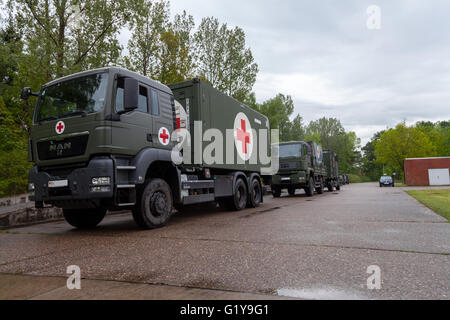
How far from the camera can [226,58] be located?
23453mm

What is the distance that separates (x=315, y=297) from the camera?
8.10ft

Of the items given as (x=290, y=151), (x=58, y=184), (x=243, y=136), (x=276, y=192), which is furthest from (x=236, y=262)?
(x=276, y=192)

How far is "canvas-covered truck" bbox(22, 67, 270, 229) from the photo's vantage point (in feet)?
18.0

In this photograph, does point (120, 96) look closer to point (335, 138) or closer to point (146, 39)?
point (146, 39)

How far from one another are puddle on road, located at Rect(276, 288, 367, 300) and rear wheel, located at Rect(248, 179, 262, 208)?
8.27 meters

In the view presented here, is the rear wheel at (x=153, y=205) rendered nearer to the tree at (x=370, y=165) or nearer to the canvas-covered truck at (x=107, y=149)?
the canvas-covered truck at (x=107, y=149)

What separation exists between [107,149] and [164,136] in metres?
1.50

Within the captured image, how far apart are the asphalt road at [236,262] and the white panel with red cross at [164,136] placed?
1842 millimetres

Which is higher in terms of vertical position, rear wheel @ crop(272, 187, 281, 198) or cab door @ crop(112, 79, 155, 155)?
cab door @ crop(112, 79, 155, 155)

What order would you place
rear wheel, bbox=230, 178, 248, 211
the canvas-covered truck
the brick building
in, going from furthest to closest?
the brick building
rear wheel, bbox=230, 178, 248, 211
the canvas-covered truck

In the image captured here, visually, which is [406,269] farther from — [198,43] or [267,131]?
[198,43]

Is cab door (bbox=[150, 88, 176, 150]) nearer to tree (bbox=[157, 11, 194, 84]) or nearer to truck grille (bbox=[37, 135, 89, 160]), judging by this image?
truck grille (bbox=[37, 135, 89, 160])

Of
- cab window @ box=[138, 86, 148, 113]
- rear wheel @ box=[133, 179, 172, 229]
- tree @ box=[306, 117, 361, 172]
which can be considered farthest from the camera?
tree @ box=[306, 117, 361, 172]

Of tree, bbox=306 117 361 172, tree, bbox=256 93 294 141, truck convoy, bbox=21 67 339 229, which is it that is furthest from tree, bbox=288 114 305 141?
truck convoy, bbox=21 67 339 229
